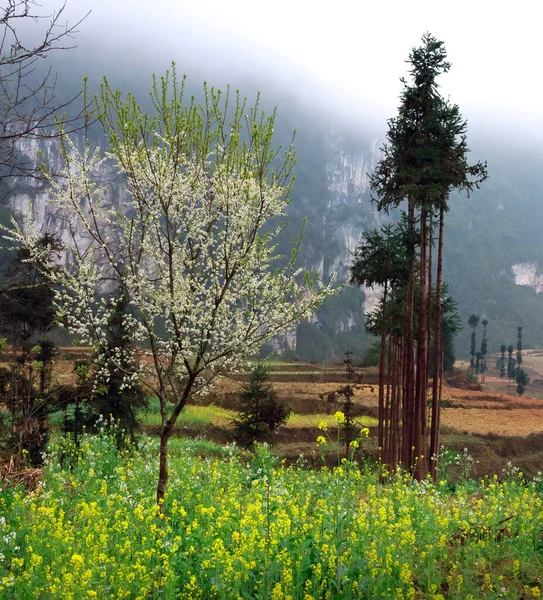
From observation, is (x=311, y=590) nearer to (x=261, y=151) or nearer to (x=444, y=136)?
(x=261, y=151)

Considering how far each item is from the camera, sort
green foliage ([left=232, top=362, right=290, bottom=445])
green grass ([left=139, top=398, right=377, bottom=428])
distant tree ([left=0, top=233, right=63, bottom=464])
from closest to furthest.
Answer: distant tree ([left=0, top=233, right=63, bottom=464]), green foliage ([left=232, top=362, right=290, bottom=445]), green grass ([left=139, top=398, right=377, bottom=428])

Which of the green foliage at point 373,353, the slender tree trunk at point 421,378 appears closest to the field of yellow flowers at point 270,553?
the slender tree trunk at point 421,378

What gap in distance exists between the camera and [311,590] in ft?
19.7

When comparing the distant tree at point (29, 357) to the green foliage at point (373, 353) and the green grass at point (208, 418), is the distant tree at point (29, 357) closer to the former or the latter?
the green grass at point (208, 418)

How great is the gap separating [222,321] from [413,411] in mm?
14849

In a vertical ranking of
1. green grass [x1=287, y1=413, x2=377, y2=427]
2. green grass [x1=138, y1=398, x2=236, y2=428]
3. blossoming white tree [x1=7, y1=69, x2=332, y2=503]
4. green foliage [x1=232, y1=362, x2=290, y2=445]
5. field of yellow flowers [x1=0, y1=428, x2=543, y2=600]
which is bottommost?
green grass [x1=287, y1=413, x2=377, y2=427]

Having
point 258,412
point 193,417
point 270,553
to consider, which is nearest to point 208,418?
point 193,417

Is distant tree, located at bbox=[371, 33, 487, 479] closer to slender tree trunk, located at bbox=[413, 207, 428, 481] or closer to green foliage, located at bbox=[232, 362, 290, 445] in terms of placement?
slender tree trunk, located at bbox=[413, 207, 428, 481]

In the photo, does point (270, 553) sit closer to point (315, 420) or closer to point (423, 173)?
point (423, 173)

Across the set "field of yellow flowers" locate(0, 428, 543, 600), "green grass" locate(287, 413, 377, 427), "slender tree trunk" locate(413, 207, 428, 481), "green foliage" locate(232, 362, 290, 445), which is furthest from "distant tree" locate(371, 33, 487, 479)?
"green grass" locate(287, 413, 377, 427)

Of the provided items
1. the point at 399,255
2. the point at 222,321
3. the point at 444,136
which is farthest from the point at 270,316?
the point at 399,255

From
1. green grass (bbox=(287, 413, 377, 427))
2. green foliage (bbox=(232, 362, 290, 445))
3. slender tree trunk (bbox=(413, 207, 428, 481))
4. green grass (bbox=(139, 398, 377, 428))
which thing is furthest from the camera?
green grass (bbox=(287, 413, 377, 427))

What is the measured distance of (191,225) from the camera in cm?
910

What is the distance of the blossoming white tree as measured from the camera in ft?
27.7
